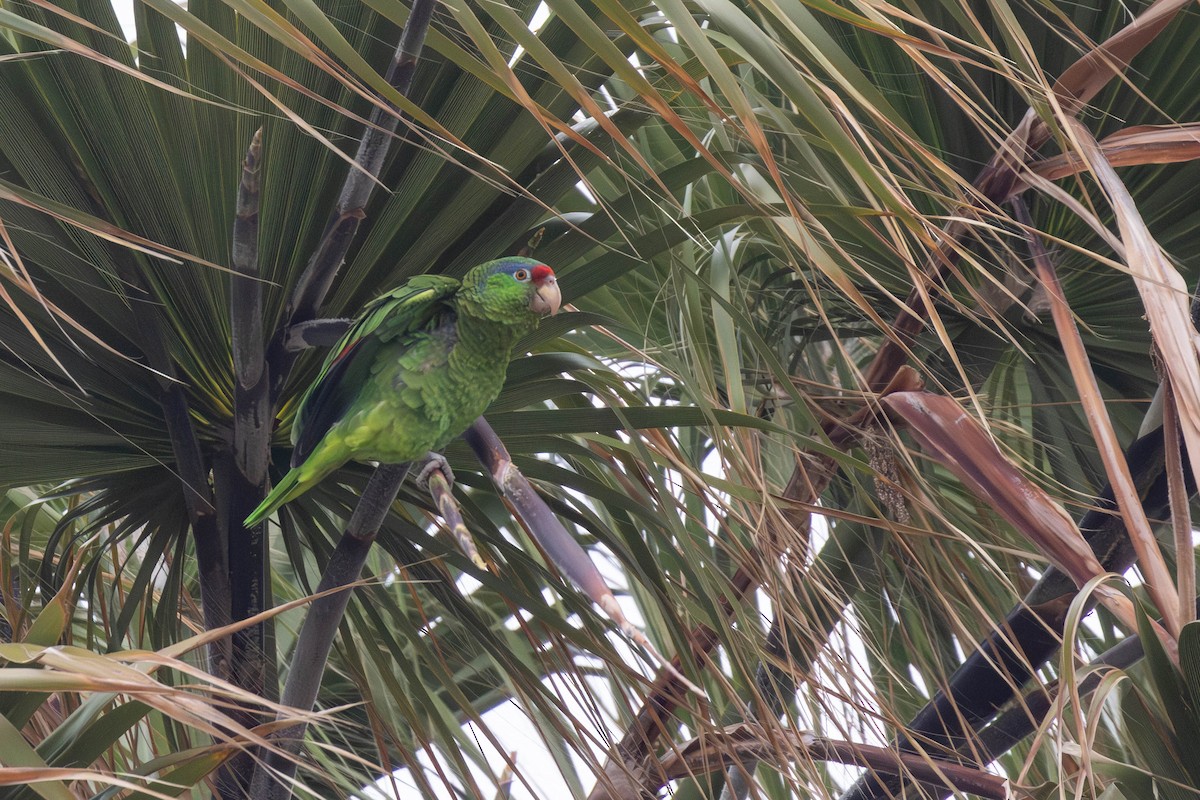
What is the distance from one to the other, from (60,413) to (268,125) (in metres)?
0.47

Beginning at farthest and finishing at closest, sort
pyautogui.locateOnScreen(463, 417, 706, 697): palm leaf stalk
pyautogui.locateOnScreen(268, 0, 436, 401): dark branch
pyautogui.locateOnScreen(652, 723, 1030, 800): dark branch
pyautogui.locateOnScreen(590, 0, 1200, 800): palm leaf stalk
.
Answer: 1. pyautogui.locateOnScreen(652, 723, 1030, 800): dark branch
2. pyautogui.locateOnScreen(590, 0, 1200, 800): palm leaf stalk
3. pyautogui.locateOnScreen(268, 0, 436, 401): dark branch
4. pyautogui.locateOnScreen(463, 417, 706, 697): palm leaf stalk

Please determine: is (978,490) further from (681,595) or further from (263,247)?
(263,247)

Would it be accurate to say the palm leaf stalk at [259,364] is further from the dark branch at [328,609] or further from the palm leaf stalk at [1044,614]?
the palm leaf stalk at [1044,614]

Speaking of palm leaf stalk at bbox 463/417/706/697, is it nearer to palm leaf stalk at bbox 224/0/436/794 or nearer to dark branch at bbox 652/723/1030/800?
palm leaf stalk at bbox 224/0/436/794

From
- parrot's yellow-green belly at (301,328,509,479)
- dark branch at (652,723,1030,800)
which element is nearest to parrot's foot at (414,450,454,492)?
parrot's yellow-green belly at (301,328,509,479)

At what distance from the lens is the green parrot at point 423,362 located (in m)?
1.11

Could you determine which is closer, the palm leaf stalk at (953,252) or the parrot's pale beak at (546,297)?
the parrot's pale beak at (546,297)

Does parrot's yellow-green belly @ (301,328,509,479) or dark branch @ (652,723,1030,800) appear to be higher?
parrot's yellow-green belly @ (301,328,509,479)

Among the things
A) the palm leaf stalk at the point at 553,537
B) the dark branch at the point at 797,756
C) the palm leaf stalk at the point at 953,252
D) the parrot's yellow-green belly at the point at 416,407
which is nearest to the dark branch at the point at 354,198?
the parrot's yellow-green belly at the point at 416,407

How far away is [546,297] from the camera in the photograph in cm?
111

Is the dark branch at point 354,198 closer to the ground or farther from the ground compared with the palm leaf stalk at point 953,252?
farther from the ground

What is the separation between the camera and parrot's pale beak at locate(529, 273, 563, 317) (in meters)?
1.11

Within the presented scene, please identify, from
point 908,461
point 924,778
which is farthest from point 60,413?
point 924,778

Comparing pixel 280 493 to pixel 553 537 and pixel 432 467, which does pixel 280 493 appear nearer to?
pixel 432 467
